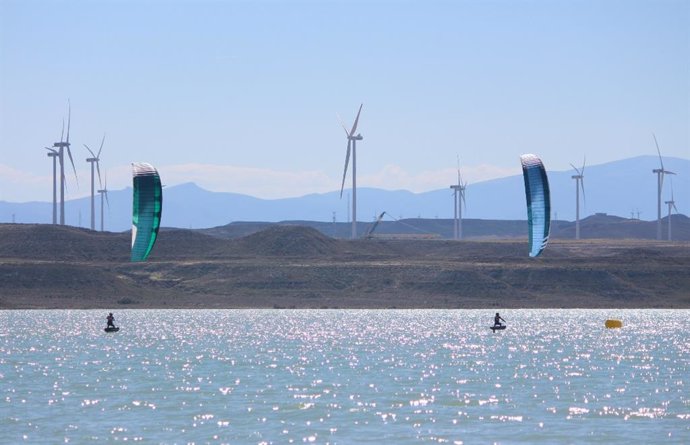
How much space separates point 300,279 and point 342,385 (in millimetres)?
98495

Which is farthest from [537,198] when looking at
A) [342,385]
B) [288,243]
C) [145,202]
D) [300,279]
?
[288,243]

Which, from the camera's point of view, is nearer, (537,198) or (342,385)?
(342,385)

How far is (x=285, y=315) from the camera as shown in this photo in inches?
5226

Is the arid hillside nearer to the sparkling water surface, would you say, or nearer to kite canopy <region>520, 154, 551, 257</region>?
the sparkling water surface

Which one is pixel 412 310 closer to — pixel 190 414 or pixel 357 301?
pixel 357 301

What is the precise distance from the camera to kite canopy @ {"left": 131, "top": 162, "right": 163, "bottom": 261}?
86562mm

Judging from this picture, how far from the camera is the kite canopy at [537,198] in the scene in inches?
3322

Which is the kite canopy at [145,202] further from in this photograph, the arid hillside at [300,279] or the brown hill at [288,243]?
the brown hill at [288,243]

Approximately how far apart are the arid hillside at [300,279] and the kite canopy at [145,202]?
185ft

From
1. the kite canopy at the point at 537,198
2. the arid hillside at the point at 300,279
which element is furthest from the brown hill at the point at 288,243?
the kite canopy at the point at 537,198

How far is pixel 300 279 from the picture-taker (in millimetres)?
157000

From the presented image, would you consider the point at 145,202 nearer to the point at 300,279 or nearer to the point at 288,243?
the point at 300,279

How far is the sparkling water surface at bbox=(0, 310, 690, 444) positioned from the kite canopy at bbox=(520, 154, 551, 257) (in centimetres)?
672

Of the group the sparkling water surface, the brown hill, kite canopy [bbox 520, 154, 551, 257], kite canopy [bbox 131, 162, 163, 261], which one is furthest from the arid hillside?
kite canopy [bbox 520, 154, 551, 257]
